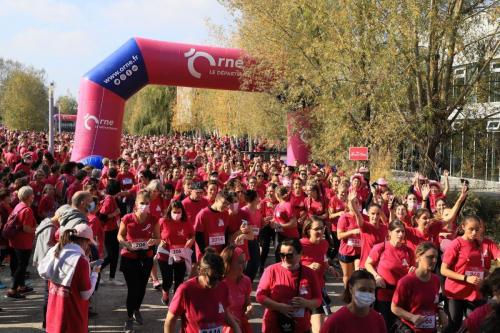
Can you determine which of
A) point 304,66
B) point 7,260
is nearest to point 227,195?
point 7,260

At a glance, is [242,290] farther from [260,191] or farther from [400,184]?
[400,184]

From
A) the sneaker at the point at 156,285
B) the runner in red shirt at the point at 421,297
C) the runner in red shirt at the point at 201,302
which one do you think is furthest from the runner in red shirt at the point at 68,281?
the sneaker at the point at 156,285

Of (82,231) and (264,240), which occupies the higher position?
(82,231)

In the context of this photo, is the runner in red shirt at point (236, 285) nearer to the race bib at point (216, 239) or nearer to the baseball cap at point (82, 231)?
the baseball cap at point (82, 231)

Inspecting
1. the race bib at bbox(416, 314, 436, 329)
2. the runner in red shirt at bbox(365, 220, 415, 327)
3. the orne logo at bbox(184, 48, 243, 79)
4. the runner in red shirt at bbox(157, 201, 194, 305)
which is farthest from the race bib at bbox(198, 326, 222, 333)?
the orne logo at bbox(184, 48, 243, 79)

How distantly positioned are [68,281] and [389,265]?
3141mm

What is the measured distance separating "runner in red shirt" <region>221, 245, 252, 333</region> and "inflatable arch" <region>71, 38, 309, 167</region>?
524 inches

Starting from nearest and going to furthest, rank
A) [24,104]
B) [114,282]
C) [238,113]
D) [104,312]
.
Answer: [104,312] → [114,282] → [238,113] → [24,104]

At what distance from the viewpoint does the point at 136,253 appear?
21.6ft

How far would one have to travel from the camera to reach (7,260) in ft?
33.3

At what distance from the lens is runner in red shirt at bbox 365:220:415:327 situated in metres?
5.53

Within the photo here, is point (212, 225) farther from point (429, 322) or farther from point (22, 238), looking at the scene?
point (429, 322)

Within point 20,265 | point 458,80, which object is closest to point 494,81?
point 458,80

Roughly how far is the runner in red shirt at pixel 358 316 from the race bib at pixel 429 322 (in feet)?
3.58
